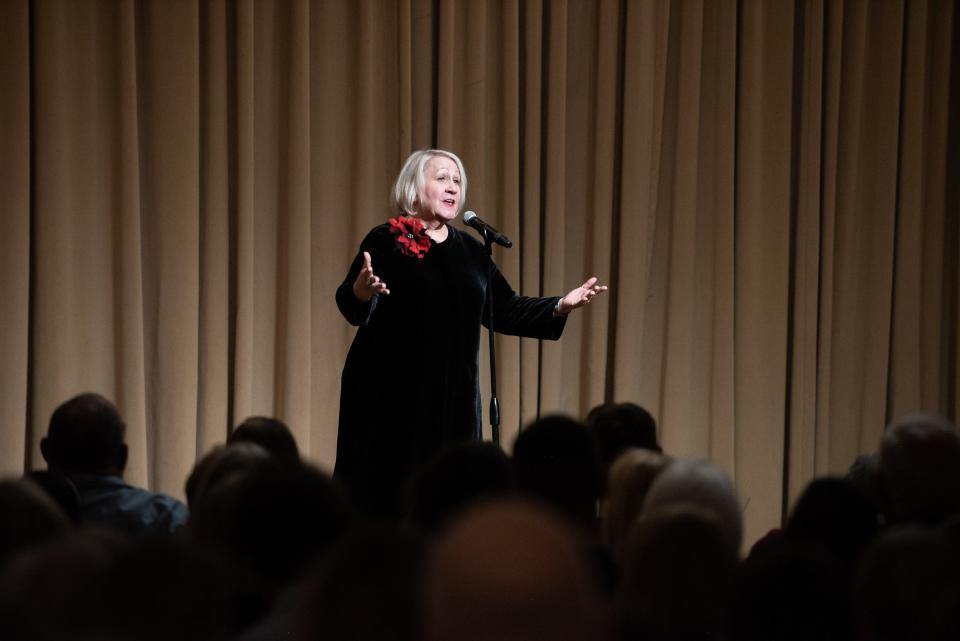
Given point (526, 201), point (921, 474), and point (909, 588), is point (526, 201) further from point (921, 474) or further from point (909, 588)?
point (909, 588)

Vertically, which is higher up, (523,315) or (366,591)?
(523,315)

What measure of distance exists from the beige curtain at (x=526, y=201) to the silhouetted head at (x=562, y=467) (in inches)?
120

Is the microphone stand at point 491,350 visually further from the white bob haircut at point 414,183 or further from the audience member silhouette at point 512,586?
the audience member silhouette at point 512,586

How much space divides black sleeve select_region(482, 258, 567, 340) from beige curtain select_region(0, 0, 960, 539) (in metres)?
1.48

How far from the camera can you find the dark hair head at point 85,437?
2.93 metres

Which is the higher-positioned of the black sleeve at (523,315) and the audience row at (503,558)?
the black sleeve at (523,315)

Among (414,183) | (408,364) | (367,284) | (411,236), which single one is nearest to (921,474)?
(367,284)

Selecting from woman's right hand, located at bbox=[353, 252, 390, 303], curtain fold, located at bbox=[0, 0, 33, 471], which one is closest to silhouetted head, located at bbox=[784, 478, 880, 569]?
woman's right hand, located at bbox=[353, 252, 390, 303]

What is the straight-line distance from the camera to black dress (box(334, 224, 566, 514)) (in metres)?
4.16

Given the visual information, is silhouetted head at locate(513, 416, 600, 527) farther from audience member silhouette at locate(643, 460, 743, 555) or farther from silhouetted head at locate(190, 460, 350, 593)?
silhouetted head at locate(190, 460, 350, 593)

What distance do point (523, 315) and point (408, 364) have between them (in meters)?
0.50

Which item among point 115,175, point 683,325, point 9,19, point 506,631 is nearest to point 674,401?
point 683,325

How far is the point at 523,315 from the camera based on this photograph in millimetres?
4430

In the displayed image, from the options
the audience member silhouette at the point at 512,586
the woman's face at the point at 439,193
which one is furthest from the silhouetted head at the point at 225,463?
the woman's face at the point at 439,193
